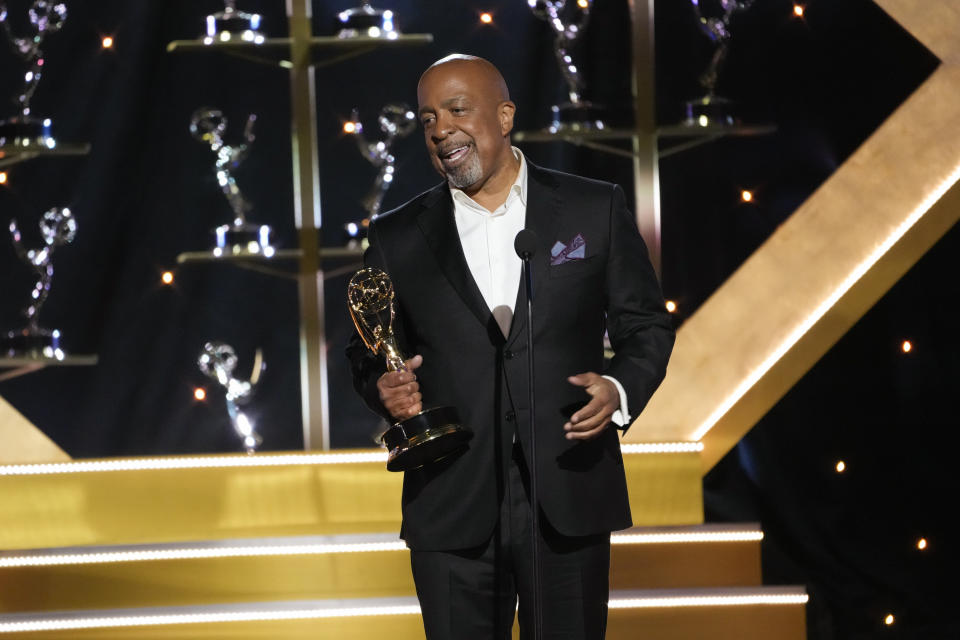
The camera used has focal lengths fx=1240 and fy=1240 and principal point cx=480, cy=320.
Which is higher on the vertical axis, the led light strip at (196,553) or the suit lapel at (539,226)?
the suit lapel at (539,226)

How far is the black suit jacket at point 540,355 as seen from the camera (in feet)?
6.99

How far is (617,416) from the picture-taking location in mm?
2076

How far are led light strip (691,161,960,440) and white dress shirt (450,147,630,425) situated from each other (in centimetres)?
213

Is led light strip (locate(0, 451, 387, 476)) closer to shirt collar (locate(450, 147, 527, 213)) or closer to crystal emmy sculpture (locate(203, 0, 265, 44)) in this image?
crystal emmy sculpture (locate(203, 0, 265, 44))

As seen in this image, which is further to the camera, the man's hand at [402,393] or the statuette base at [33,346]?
the statuette base at [33,346]

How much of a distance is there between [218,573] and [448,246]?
1821mm

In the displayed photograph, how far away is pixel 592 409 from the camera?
201cm

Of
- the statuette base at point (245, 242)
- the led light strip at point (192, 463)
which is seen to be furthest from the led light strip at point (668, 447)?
the statuette base at point (245, 242)

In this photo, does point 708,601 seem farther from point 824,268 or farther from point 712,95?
point 712,95


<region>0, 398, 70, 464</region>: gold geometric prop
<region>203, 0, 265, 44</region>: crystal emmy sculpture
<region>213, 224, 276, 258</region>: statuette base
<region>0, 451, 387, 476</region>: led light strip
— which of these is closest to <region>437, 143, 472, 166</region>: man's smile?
<region>0, 451, 387, 476</region>: led light strip

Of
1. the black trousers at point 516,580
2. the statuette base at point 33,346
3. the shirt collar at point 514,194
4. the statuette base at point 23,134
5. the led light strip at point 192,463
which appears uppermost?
the statuette base at point 23,134

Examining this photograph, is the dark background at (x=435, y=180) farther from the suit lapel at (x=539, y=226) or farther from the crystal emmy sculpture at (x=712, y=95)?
the suit lapel at (x=539, y=226)

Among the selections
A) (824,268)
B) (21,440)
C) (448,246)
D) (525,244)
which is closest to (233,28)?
(21,440)

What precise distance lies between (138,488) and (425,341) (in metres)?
2.04
